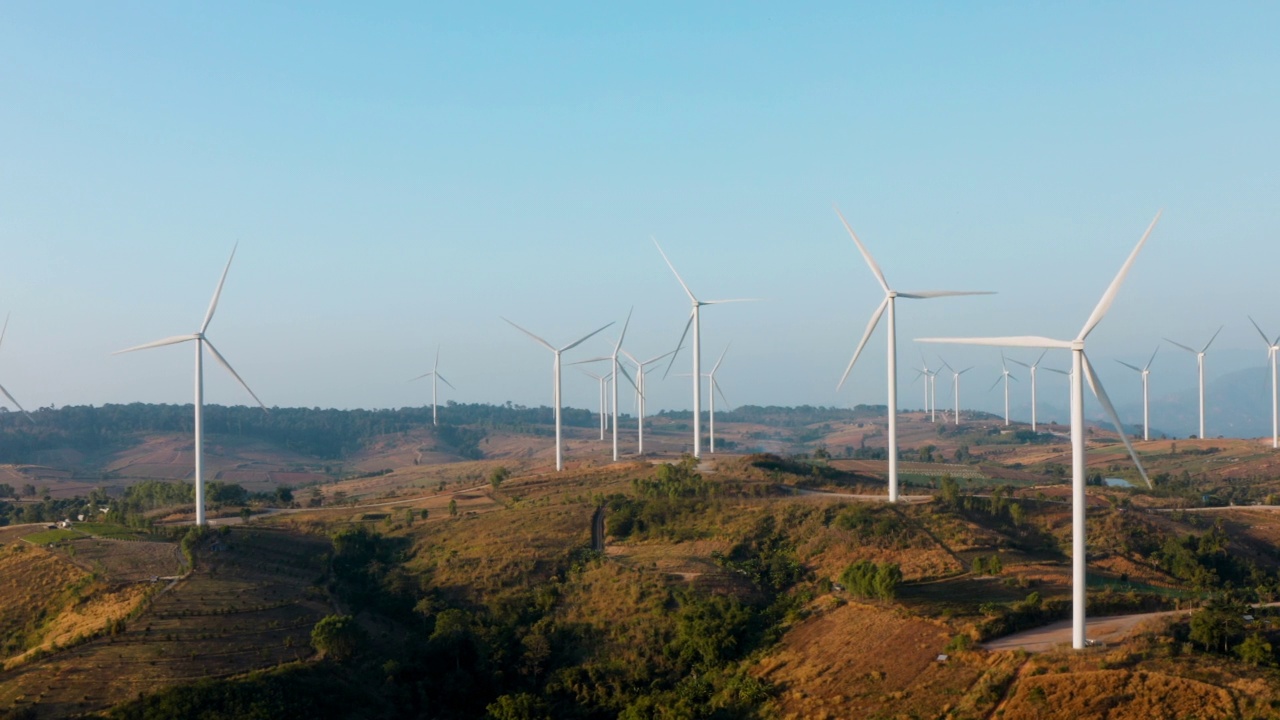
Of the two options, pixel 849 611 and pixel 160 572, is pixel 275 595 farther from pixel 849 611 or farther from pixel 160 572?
pixel 849 611

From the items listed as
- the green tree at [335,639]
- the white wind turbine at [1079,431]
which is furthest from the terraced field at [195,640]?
the white wind turbine at [1079,431]

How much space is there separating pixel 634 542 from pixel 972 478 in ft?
205

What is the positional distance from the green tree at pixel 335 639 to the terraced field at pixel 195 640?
3.19 ft

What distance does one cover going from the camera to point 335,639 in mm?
58406

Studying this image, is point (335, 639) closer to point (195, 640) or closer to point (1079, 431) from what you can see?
point (195, 640)

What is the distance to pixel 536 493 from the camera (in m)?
103

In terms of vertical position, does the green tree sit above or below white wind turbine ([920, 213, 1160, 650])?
below

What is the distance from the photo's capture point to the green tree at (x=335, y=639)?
58250 millimetres

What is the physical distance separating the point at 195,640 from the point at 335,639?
7.67m

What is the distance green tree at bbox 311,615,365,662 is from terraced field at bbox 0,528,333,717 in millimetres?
973

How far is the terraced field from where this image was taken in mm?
49938

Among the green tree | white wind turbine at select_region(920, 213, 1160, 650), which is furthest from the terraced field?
white wind turbine at select_region(920, 213, 1160, 650)

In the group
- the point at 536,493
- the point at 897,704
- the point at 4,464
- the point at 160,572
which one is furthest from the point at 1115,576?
the point at 4,464

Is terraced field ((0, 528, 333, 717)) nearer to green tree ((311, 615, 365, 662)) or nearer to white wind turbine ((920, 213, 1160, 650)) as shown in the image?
green tree ((311, 615, 365, 662))
